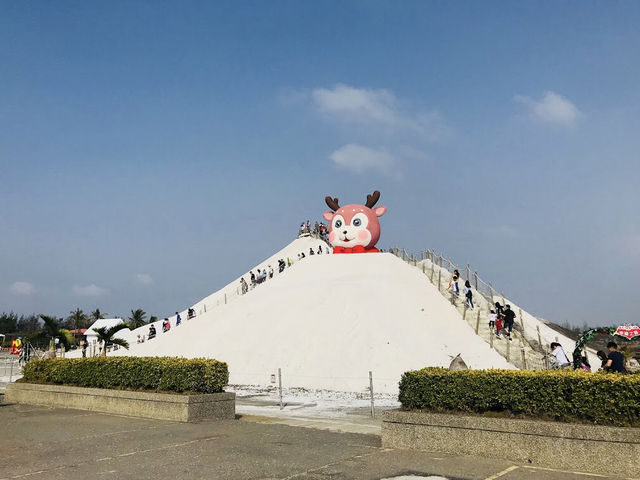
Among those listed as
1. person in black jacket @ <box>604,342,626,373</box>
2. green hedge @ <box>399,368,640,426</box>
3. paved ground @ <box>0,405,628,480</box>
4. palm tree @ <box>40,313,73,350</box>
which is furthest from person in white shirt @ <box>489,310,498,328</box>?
palm tree @ <box>40,313,73,350</box>

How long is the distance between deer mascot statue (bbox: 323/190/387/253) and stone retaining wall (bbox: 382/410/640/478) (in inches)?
911

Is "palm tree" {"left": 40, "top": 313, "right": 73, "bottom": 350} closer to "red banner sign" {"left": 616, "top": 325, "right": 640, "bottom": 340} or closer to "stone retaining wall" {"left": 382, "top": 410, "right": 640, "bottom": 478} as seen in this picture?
"stone retaining wall" {"left": 382, "top": 410, "right": 640, "bottom": 478}

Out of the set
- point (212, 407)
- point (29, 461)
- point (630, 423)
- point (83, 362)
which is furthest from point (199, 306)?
point (630, 423)

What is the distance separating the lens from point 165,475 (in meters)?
7.35

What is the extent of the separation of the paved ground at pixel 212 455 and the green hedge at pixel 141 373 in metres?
1.13

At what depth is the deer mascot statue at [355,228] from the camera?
3234 centimetres

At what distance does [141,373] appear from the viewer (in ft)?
44.6

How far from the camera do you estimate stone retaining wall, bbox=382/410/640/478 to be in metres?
7.39

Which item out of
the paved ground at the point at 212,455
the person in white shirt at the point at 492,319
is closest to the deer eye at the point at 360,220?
the person in white shirt at the point at 492,319

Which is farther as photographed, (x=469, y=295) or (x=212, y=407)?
(x=469, y=295)

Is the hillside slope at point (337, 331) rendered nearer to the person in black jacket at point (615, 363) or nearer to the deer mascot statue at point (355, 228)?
the deer mascot statue at point (355, 228)

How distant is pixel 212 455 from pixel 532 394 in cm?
552

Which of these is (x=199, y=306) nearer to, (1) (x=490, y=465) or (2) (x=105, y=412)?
(2) (x=105, y=412)

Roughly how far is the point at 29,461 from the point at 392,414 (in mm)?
6234
